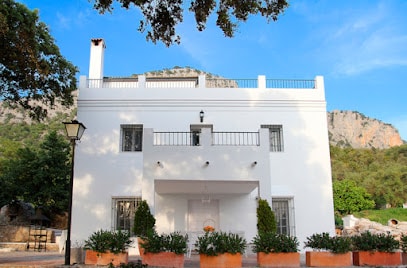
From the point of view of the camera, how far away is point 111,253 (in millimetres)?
8141

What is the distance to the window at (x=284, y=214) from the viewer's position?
13.5 metres

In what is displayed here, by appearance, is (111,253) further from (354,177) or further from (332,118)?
(332,118)

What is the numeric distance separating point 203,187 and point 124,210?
2.90 m

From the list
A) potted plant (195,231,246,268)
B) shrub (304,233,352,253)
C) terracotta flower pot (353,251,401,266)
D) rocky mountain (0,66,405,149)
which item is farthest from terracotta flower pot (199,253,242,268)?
rocky mountain (0,66,405,149)

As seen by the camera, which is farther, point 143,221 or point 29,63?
point 29,63

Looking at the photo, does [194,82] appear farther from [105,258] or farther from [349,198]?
[349,198]

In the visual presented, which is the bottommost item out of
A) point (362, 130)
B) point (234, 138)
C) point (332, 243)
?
point (332, 243)

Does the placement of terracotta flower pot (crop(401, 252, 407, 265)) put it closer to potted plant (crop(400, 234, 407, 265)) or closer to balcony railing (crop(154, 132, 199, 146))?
potted plant (crop(400, 234, 407, 265))

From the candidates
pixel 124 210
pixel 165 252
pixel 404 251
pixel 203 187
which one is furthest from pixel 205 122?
pixel 404 251

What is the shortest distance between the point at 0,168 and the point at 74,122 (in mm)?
23661

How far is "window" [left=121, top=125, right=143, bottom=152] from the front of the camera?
1395cm

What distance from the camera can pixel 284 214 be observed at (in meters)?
13.6

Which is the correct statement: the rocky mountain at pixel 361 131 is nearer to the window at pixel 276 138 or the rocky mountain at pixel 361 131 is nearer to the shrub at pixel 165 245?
the window at pixel 276 138

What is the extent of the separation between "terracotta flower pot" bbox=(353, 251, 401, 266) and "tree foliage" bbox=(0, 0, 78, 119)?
9.55 m
